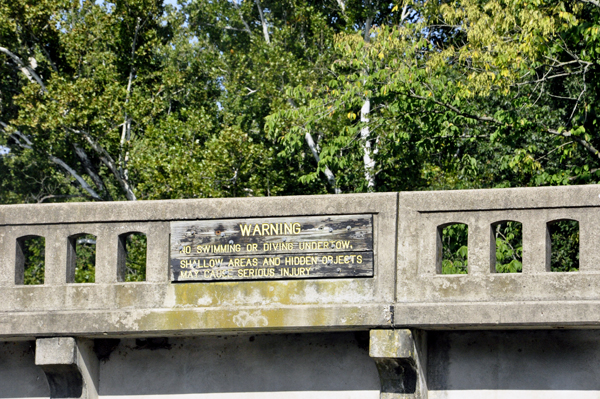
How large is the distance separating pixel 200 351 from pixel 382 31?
7079mm

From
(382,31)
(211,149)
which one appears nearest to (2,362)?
(382,31)

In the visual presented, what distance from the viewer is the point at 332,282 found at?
22.8 ft

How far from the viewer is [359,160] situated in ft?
57.0

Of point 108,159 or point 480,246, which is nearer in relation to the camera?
point 480,246

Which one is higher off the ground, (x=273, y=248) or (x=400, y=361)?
(x=273, y=248)

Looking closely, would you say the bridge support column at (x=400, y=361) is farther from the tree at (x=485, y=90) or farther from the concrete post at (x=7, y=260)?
the tree at (x=485, y=90)

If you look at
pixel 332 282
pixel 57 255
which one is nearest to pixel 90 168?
pixel 57 255

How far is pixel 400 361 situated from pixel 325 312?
746mm

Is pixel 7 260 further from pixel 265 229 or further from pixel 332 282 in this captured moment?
pixel 332 282

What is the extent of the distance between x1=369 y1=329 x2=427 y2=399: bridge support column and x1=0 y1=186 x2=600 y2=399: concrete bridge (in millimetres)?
11

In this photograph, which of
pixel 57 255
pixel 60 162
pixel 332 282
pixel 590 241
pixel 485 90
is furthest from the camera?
pixel 60 162

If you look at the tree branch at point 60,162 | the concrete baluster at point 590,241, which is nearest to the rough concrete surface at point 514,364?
the concrete baluster at point 590,241

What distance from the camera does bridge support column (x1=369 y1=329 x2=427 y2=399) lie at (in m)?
6.77

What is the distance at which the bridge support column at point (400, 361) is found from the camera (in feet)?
22.2
